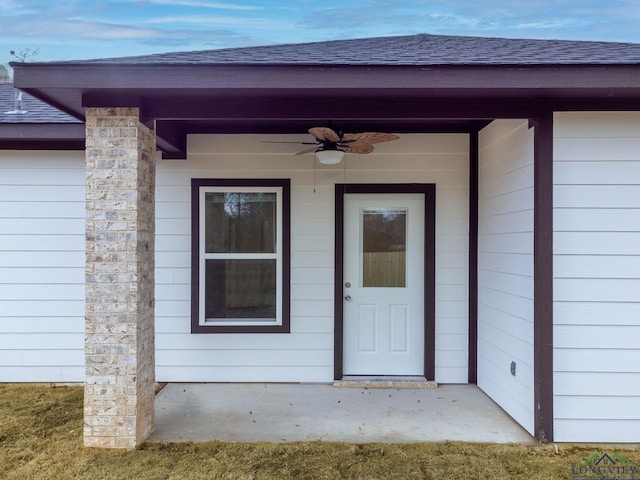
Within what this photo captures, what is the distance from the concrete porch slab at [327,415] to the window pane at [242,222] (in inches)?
54.9

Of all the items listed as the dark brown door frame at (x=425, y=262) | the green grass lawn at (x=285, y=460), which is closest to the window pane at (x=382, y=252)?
the dark brown door frame at (x=425, y=262)

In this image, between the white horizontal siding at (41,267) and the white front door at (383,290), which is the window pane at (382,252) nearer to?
the white front door at (383,290)

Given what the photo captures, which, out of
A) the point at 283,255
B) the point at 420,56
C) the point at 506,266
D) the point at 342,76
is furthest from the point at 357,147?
the point at 506,266

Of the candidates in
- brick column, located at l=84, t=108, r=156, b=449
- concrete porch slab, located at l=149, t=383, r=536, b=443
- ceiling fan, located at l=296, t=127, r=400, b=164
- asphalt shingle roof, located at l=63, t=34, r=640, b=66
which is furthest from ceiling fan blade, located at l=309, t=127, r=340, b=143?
concrete porch slab, located at l=149, t=383, r=536, b=443

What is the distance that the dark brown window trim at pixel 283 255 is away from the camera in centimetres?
430

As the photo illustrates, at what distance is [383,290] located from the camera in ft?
14.3

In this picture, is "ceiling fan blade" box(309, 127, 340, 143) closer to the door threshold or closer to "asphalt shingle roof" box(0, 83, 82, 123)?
A: "asphalt shingle roof" box(0, 83, 82, 123)

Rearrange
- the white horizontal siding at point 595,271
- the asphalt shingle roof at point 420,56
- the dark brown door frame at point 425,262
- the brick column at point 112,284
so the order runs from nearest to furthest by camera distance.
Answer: the asphalt shingle roof at point 420,56 → the brick column at point 112,284 → the white horizontal siding at point 595,271 → the dark brown door frame at point 425,262

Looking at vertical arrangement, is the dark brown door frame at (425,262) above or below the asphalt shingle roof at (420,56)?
below

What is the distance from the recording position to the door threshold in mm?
4172

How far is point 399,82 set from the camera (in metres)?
2.69

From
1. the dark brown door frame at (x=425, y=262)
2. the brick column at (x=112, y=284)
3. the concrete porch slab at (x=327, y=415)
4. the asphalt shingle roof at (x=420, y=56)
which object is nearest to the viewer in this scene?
the asphalt shingle roof at (x=420, y=56)

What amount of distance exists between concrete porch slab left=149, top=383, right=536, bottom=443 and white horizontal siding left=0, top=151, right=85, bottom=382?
131 centimetres

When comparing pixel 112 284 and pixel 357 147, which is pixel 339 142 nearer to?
pixel 357 147
